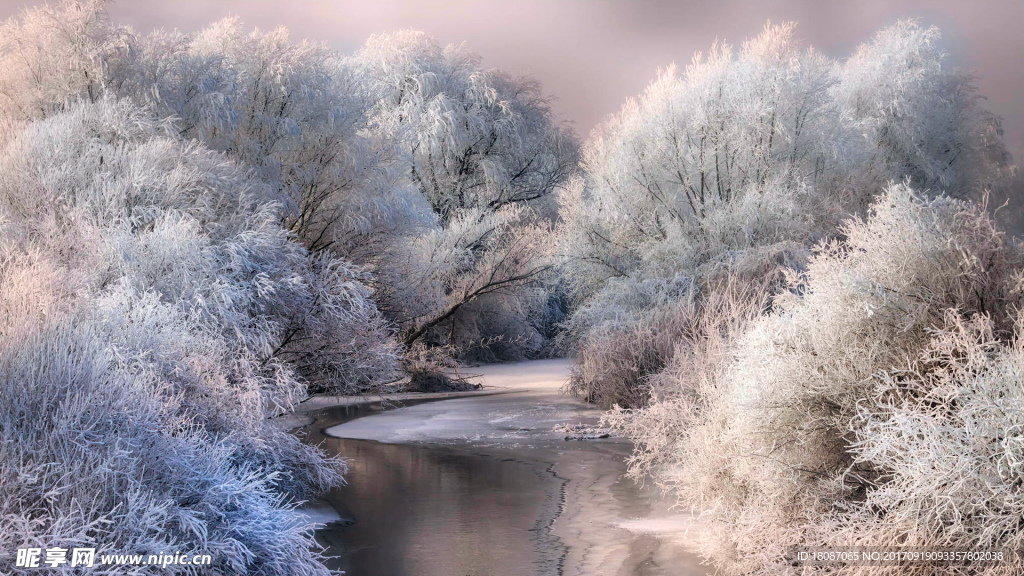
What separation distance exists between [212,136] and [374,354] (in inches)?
221

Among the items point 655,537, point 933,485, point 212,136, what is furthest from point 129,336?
point 212,136

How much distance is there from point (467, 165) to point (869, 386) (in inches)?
873

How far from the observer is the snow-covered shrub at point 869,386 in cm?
440

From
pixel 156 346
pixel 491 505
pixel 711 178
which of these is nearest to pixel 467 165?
pixel 711 178

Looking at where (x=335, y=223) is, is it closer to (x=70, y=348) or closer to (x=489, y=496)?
(x=489, y=496)

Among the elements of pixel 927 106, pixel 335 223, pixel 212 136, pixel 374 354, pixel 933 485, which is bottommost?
pixel 933 485

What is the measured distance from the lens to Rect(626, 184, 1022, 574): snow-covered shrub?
440cm

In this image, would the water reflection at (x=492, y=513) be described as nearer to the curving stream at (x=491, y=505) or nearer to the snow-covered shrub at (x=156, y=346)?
the curving stream at (x=491, y=505)

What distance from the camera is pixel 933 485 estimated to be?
4.15m

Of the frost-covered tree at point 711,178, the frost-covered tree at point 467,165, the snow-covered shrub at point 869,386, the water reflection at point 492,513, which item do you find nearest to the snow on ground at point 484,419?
the water reflection at point 492,513

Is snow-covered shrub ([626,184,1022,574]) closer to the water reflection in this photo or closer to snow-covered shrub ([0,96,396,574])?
the water reflection

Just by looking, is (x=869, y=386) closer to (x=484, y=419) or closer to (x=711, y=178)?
(x=484, y=419)

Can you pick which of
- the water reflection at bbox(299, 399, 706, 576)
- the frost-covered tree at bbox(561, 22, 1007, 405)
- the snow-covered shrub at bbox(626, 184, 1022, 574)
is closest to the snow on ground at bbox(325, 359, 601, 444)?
the water reflection at bbox(299, 399, 706, 576)

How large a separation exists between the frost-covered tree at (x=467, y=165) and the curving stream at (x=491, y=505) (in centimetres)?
524
